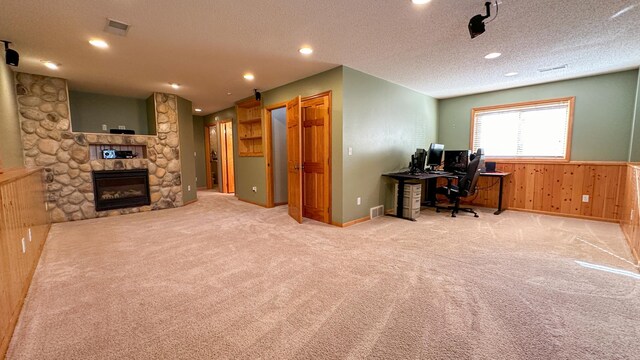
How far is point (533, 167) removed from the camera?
4.81 meters

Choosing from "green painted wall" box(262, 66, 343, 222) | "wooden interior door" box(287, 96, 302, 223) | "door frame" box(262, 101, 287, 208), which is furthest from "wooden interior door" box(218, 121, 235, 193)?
"wooden interior door" box(287, 96, 302, 223)

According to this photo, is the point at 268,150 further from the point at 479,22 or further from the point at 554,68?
the point at 554,68

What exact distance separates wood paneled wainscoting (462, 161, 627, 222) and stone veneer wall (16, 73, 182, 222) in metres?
7.10

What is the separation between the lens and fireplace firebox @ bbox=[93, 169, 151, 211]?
15.6ft

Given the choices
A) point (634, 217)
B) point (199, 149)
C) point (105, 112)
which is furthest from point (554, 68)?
point (199, 149)

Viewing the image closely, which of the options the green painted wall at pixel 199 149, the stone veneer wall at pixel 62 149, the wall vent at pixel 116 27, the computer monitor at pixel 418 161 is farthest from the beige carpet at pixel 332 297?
the green painted wall at pixel 199 149

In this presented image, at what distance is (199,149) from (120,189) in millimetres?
3620

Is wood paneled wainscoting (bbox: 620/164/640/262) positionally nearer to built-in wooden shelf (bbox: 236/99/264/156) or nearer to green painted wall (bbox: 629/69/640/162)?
green painted wall (bbox: 629/69/640/162)

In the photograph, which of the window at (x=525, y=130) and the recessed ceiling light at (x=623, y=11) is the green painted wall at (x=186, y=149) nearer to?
the window at (x=525, y=130)

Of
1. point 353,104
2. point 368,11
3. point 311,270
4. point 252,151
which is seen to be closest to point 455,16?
point 368,11

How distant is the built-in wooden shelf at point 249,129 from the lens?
5.91 meters

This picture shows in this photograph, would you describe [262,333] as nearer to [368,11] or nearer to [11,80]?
[368,11]

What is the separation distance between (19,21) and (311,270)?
3691mm

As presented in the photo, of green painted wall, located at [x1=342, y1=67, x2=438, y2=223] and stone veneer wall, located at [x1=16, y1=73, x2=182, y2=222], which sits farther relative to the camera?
stone veneer wall, located at [x1=16, y1=73, x2=182, y2=222]
